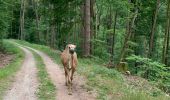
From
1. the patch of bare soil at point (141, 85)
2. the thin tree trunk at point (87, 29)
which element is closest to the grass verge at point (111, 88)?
the patch of bare soil at point (141, 85)

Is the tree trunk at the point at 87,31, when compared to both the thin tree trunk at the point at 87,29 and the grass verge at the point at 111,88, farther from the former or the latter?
the grass verge at the point at 111,88

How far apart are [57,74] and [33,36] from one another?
55139mm

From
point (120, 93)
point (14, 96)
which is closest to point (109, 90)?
point (120, 93)

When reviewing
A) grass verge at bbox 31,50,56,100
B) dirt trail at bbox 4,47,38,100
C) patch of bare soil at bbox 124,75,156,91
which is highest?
grass verge at bbox 31,50,56,100

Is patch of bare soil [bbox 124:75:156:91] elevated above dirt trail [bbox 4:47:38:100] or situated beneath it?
situated beneath

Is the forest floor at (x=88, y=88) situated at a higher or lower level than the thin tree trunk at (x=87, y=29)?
lower

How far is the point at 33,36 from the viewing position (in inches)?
2852

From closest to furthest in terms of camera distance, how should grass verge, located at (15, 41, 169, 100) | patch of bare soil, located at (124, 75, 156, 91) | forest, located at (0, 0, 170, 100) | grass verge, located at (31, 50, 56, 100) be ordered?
grass verge, located at (15, 41, 169, 100) → grass verge, located at (31, 50, 56, 100) → patch of bare soil, located at (124, 75, 156, 91) → forest, located at (0, 0, 170, 100)

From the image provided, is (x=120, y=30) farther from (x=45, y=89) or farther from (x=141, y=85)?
(x=45, y=89)

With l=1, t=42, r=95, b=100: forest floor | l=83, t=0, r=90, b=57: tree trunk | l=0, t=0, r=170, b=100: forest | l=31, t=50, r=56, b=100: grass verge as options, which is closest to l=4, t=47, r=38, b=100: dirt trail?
l=1, t=42, r=95, b=100: forest floor

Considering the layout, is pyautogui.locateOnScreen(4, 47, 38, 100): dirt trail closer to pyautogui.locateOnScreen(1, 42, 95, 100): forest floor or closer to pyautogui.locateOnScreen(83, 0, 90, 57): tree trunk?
pyautogui.locateOnScreen(1, 42, 95, 100): forest floor

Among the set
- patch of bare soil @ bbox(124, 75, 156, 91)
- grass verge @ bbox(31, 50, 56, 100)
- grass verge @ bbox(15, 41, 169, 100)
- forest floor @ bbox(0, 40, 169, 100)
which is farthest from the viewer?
patch of bare soil @ bbox(124, 75, 156, 91)

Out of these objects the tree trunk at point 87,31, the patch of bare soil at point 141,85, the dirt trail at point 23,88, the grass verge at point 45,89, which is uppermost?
the tree trunk at point 87,31

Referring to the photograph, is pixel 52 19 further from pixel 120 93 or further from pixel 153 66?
pixel 120 93
